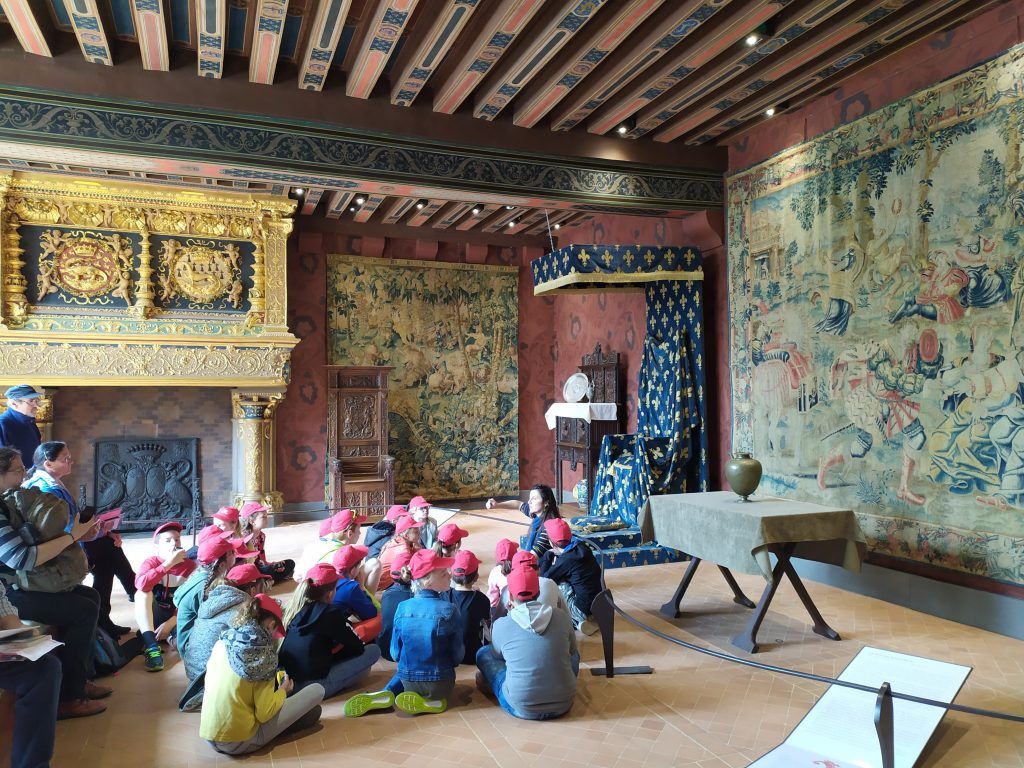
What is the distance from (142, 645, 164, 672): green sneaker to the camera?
454 cm

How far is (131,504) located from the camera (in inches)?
361

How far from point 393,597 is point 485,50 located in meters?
4.04

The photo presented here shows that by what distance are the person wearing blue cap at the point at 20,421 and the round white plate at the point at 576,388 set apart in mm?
6769

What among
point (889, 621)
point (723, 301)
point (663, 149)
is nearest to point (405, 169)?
point (663, 149)

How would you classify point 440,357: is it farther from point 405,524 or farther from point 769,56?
point 769,56

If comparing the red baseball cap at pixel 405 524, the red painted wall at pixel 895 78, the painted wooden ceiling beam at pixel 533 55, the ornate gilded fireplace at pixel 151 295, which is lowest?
the red baseball cap at pixel 405 524

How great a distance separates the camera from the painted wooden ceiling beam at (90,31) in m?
4.96

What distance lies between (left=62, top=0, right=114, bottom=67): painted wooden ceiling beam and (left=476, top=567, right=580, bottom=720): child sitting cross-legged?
474cm

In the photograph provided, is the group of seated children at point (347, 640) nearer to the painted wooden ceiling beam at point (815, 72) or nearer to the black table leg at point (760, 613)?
the black table leg at point (760, 613)

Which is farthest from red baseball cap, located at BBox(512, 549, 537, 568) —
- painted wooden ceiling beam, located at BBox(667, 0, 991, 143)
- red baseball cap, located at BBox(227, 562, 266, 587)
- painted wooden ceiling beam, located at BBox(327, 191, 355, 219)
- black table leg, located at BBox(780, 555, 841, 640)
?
painted wooden ceiling beam, located at BBox(327, 191, 355, 219)

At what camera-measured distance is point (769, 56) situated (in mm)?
5867

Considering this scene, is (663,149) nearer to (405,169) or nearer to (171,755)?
(405,169)

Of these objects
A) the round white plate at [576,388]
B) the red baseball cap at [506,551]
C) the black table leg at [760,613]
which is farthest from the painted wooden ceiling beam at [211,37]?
the round white plate at [576,388]

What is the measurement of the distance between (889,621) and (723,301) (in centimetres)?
367
